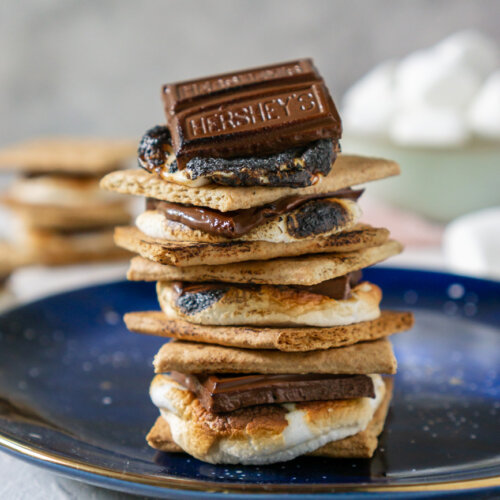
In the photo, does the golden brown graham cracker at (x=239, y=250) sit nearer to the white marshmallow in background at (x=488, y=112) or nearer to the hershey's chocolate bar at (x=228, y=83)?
the hershey's chocolate bar at (x=228, y=83)

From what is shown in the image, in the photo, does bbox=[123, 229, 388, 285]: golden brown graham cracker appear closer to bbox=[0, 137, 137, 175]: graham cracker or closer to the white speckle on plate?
the white speckle on plate

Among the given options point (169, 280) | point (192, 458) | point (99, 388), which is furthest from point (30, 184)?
point (192, 458)

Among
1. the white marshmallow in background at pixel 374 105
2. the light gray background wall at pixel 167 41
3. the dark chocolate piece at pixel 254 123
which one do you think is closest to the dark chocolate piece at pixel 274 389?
the dark chocolate piece at pixel 254 123

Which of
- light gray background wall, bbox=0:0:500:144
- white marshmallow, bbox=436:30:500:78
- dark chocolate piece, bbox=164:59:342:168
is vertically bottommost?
dark chocolate piece, bbox=164:59:342:168

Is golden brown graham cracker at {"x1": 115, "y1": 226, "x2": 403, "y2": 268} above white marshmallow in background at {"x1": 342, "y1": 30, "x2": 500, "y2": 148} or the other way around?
the other way around

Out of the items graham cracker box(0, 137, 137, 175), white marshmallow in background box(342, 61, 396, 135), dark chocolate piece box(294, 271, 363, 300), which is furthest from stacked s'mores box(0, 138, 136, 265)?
dark chocolate piece box(294, 271, 363, 300)

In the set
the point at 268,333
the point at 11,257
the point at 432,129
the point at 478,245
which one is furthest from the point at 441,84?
the point at 268,333
